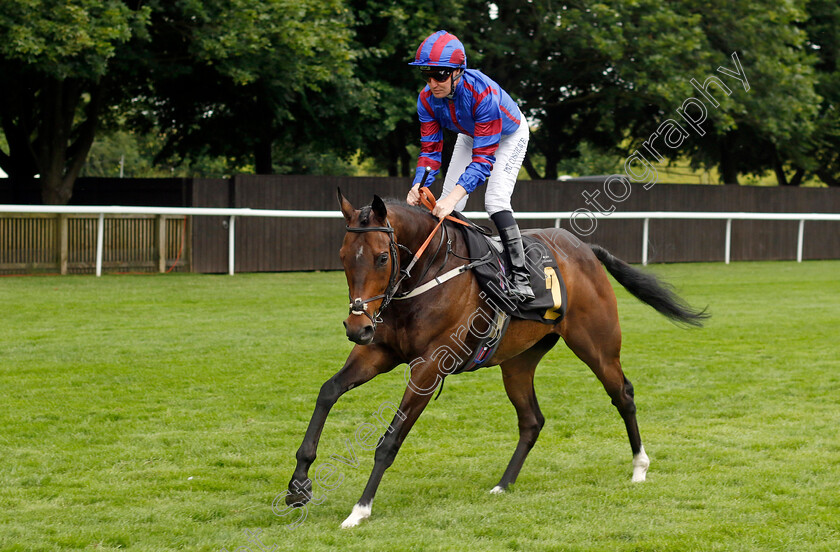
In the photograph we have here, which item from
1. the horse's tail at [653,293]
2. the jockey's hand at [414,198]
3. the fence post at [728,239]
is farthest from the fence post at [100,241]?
the fence post at [728,239]

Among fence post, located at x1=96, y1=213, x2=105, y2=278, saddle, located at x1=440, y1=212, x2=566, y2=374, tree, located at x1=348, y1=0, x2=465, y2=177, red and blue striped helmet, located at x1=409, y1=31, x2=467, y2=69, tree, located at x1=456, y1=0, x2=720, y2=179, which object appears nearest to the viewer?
red and blue striped helmet, located at x1=409, y1=31, x2=467, y2=69

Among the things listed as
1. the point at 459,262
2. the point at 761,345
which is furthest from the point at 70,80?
the point at 459,262

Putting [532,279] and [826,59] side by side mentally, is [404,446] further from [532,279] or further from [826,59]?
[826,59]

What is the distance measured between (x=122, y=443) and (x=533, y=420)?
2.46 meters

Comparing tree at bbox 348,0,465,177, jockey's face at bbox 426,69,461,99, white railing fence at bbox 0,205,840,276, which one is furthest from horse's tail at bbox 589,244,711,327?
tree at bbox 348,0,465,177

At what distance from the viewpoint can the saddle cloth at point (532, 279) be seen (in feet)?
16.4

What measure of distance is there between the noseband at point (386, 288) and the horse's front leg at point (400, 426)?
0.35 m

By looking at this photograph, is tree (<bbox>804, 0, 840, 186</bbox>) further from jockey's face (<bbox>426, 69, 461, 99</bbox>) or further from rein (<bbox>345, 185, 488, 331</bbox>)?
rein (<bbox>345, 185, 488, 331</bbox>)

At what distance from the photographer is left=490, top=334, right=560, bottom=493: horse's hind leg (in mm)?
5363

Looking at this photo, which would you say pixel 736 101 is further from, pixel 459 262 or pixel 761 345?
pixel 459 262

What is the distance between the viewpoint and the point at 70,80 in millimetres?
17344

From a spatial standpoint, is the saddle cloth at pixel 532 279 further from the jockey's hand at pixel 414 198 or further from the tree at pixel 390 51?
the tree at pixel 390 51

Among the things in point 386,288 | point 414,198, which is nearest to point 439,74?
point 414,198

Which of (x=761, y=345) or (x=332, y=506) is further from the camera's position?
(x=761, y=345)
